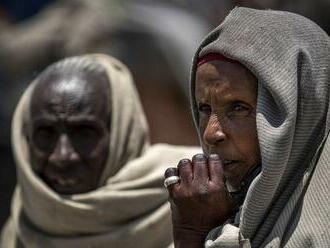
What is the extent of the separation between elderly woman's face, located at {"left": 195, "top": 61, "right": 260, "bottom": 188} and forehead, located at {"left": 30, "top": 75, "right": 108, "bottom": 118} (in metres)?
2.36

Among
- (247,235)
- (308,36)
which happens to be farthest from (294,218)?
(308,36)

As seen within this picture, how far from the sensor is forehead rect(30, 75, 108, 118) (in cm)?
692

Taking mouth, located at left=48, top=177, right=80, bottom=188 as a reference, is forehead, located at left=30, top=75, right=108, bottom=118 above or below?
above

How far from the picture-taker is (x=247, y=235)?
442 centimetres

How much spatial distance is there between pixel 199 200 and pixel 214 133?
25 cm

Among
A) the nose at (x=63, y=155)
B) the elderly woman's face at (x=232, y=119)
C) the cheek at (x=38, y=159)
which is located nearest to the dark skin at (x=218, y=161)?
the elderly woman's face at (x=232, y=119)

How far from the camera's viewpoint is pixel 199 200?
4.48 metres

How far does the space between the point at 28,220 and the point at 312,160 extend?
2937 millimetres

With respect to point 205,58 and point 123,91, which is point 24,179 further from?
point 205,58

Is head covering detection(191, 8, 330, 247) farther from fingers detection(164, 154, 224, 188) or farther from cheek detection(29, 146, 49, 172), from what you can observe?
cheek detection(29, 146, 49, 172)

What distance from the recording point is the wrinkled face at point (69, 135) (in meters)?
6.80

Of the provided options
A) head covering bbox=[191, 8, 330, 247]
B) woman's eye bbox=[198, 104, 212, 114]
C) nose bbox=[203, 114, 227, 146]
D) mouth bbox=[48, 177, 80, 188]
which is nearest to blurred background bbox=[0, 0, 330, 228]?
mouth bbox=[48, 177, 80, 188]

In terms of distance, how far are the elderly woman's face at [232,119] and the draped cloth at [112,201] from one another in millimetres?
2259

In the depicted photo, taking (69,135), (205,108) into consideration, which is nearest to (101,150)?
(69,135)
